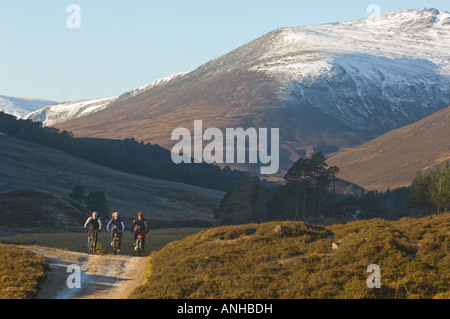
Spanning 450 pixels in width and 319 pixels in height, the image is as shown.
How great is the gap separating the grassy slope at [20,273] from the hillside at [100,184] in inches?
3597

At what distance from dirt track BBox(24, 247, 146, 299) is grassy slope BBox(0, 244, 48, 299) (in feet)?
1.39

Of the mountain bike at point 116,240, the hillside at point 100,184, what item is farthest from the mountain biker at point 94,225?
the hillside at point 100,184

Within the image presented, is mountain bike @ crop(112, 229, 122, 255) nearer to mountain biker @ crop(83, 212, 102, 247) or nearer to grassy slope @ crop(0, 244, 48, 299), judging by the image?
mountain biker @ crop(83, 212, 102, 247)

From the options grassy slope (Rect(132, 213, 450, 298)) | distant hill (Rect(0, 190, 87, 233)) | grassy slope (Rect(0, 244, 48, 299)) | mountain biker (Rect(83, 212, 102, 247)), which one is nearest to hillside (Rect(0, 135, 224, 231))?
distant hill (Rect(0, 190, 87, 233))

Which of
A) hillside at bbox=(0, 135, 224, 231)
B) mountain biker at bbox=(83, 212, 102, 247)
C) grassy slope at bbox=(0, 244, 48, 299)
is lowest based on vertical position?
grassy slope at bbox=(0, 244, 48, 299)

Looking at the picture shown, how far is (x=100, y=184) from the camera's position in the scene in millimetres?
156250

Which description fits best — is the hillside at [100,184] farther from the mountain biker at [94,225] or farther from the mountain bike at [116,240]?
the mountain biker at [94,225]

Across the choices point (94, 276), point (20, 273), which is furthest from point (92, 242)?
point (20, 273)

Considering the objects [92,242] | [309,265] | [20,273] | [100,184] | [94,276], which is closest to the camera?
[20,273]

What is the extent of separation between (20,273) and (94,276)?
3215 millimetres

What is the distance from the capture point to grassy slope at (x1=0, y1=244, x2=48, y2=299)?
65.8 feet

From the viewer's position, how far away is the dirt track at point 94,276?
69.4 feet

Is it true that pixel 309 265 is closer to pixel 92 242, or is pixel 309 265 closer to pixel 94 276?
pixel 94 276

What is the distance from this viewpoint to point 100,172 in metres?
173
